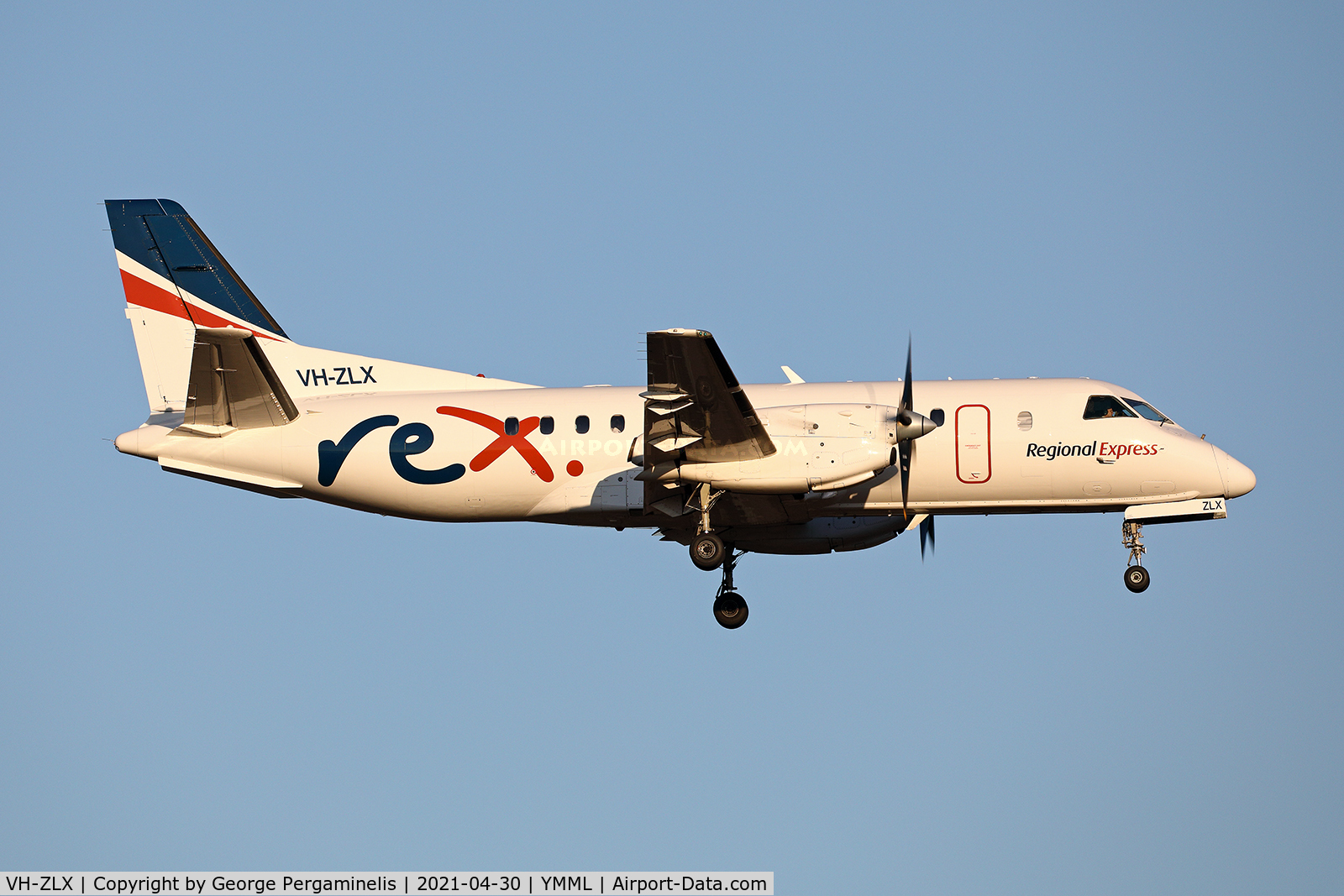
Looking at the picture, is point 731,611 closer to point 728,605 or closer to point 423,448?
point 728,605

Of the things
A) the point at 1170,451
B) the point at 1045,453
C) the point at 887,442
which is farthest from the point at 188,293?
the point at 1170,451

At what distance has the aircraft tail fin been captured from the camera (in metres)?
24.2

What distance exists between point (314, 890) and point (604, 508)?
751 cm

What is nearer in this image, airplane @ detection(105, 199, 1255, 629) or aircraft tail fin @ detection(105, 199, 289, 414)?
airplane @ detection(105, 199, 1255, 629)

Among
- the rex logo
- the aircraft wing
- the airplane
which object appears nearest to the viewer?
the aircraft wing

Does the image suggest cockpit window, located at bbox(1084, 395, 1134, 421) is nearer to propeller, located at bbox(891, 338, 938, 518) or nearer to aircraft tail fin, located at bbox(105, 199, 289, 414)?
propeller, located at bbox(891, 338, 938, 518)

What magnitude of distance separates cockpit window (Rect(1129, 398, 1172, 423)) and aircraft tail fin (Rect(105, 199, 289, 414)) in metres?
14.2

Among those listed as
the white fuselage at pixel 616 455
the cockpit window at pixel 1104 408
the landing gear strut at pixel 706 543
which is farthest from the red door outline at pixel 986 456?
the landing gear strut at pixel 706 543

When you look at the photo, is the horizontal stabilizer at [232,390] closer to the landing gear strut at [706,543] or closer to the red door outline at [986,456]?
the landing gear strut at [706,543]

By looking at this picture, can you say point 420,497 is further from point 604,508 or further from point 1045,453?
point 1045,453

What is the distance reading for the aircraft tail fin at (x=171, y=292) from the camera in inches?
951

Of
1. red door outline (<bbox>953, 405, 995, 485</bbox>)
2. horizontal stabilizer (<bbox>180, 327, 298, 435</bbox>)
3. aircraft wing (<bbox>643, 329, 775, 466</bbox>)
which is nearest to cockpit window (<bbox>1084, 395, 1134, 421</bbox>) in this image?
red door outline (<bbox>953, 405, 995, 485</bbox>)

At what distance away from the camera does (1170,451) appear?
872 inches

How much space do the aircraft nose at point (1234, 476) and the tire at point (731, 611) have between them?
786 centimetres
